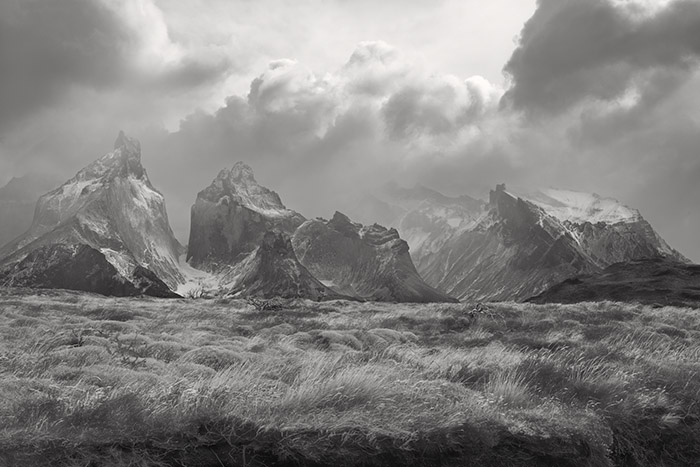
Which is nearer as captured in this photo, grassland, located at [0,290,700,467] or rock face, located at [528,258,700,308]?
grassland, located at [0,290,700,467]

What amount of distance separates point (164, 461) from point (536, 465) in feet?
13.3

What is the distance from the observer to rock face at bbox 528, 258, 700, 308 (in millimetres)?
72750

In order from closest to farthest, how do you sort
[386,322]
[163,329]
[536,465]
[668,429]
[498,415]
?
[536,465]
[498,415]
[668,429]
[163,329]
[386,322]

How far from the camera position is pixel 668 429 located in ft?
25.5

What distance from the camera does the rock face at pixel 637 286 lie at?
72.8 meters

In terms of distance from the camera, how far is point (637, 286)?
86.4 meters

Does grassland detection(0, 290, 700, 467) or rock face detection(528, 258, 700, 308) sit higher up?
rock face detection(528, 258, 700, 308)

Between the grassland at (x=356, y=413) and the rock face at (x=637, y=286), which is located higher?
the rock face at (x=637, y=286)

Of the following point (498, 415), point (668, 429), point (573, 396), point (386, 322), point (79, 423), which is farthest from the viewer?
point (386, 322)

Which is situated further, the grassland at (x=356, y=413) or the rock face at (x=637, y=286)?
the rock face at (x=637, y=286)

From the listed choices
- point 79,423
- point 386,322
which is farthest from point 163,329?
point 79,423

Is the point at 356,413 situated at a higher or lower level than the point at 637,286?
lower

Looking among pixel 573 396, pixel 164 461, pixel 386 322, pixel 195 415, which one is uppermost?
pixel 386 322

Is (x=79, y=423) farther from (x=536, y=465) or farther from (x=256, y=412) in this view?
(x=536, y=465)
